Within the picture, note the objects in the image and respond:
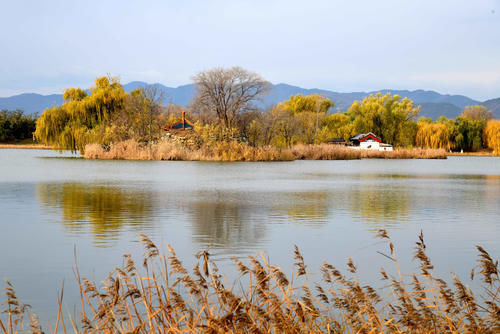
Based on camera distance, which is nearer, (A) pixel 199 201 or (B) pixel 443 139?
(A) pixel 199 201

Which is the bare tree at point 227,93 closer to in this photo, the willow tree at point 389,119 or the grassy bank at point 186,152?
the grassy bank at point 186,152

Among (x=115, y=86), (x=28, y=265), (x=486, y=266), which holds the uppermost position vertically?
(x=115, y=86)

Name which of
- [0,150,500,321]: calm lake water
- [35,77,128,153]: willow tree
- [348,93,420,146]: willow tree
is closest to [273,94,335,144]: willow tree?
[348,93,420,146]: willow tree

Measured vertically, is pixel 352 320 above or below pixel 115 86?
below

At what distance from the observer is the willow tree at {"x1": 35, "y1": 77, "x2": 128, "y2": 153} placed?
48406 mm

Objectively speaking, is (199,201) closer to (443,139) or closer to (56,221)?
(56,221)

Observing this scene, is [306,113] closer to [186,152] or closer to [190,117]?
[190,117]

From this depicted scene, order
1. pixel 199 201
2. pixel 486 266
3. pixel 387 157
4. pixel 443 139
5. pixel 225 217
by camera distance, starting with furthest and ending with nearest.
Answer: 1. pixel 443 139
2. pixel 387 157
3. pixel 199 201
4. pixel 225 217
5. pixel 486 266

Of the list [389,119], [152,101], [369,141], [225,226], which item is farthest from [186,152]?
[389,119]

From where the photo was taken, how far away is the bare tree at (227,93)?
5656cm

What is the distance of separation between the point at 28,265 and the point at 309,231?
5255mm

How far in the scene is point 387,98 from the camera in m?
86.0

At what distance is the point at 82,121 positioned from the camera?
1951 inches

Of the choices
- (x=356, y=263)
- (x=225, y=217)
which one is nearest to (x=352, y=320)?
(x=356, y=263)
